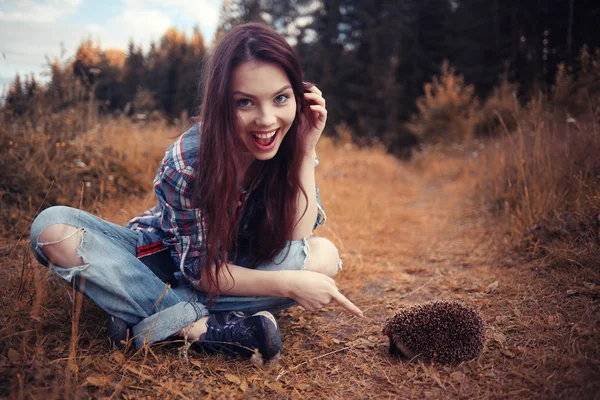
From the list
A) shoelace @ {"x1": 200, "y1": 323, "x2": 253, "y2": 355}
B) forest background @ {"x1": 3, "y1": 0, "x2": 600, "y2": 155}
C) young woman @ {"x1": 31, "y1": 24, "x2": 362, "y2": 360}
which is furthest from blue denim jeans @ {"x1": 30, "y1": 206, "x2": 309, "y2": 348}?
forest background @ {"x1": 3, "y1": 0, "x2": 600, "y2": 155}

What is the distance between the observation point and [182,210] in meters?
1.79

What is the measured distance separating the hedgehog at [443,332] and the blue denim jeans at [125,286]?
69cm

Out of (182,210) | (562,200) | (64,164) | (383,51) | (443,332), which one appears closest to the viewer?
(443,332)

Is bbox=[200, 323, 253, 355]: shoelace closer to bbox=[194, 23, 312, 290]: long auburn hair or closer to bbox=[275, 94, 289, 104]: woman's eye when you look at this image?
bbox=[194, 23, 312, 290]: long auburn hair

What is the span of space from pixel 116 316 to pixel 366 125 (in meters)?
16.5

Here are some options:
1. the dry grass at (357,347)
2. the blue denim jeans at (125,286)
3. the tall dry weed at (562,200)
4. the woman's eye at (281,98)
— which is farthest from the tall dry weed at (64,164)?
the tall dry weed at (562,200)

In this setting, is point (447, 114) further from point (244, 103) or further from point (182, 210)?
point (182, 210)

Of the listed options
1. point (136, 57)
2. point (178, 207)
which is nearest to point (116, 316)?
point (178, 207)

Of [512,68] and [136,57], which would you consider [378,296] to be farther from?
[512,68]

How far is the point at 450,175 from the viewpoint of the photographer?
7910 mm

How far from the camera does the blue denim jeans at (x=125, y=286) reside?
1670 mm

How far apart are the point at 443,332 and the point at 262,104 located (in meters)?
1.30

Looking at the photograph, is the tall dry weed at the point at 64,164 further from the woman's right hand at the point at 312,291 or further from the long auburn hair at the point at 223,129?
the woman's right hand at the point at 312,291

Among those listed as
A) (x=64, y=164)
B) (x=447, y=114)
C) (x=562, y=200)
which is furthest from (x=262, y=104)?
(x=447, y=114)
